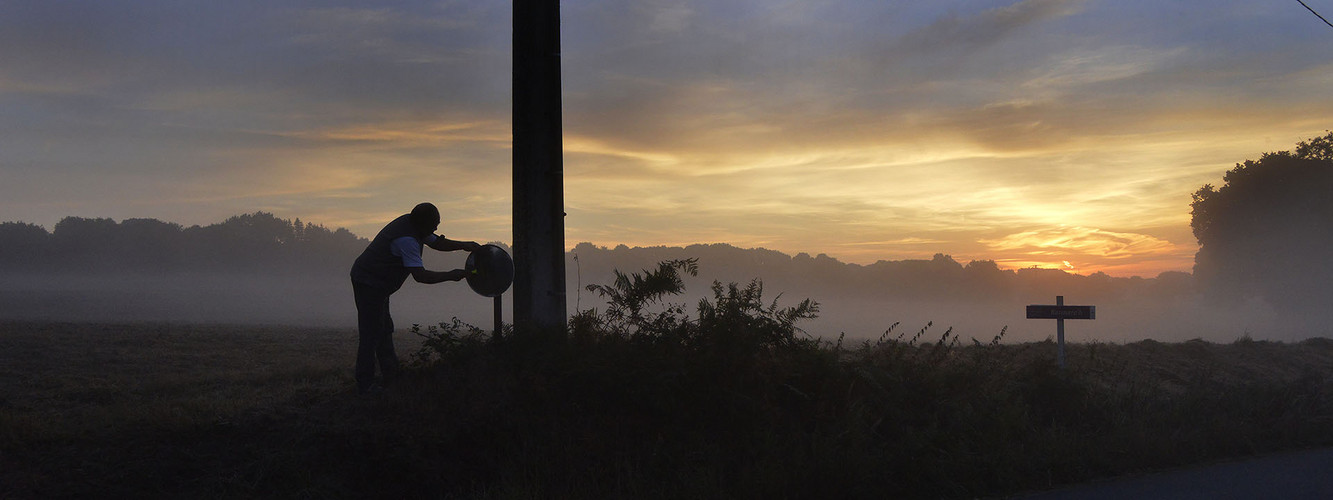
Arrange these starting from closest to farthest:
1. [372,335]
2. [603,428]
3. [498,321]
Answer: [603,428], [372,335], [498,321]

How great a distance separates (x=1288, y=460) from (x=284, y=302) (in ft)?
240

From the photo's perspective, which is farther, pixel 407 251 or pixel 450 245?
pixel 450 245

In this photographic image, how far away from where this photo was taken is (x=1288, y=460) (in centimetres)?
881

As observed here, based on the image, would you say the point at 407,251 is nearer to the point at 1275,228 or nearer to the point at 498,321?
the point at 498,321

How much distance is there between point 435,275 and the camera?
26.8 feet

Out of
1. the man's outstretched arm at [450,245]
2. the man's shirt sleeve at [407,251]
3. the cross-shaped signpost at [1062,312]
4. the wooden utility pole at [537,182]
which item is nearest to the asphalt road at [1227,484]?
the cross-shaped signpost at [1062,312]

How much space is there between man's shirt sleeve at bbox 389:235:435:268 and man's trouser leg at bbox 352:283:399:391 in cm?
40

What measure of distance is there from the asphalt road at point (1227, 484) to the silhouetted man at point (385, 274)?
5390 mm

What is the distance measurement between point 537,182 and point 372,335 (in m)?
2.04

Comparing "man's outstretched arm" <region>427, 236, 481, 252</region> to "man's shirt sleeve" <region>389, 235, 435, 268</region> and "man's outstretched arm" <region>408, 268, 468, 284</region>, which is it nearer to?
"man's outstretched arm" <region>408, 268, 468, 284</region>

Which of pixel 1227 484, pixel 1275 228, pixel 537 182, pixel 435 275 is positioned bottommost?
pixel 1227 484

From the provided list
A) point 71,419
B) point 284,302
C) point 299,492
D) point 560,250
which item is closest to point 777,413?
point 560,250

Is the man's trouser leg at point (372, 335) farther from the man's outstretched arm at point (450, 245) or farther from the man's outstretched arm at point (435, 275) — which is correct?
the man's outstretched arm at point (450, 245)

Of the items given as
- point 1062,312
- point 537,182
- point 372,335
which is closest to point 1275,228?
point 1062,312
